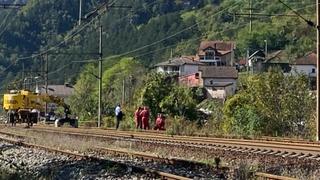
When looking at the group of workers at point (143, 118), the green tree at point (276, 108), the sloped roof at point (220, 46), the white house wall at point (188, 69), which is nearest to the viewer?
the green tree at point (276, 108)

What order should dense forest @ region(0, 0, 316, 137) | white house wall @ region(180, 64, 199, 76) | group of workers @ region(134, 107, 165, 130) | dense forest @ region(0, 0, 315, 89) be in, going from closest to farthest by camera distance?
group of workers @ region(134, 107, 165, 130) → dense forest @ region(0, 0, 316, 137) → white house wall @ region(180, 64, 199, 76) → dense forest @ region(0, 0, 315, 89)

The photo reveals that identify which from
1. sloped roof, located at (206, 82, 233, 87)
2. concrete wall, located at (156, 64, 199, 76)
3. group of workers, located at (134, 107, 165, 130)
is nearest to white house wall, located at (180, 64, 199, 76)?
concrete wall, located at (156, 64, 199, 76)

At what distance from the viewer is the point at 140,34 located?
17162cm

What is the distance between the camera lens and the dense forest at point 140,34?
14575 cm

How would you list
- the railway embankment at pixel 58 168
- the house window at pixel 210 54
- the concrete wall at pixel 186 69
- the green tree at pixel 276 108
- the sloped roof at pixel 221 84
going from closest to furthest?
the railway embankment at pixel 58 168 < the green tree at pixel 276 108 < the sloped roof at pixel 221 84 < the concrete wall at pixel 186 69 < the house window at pixel 210 54

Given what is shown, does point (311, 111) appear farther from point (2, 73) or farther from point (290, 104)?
point (2, 73)

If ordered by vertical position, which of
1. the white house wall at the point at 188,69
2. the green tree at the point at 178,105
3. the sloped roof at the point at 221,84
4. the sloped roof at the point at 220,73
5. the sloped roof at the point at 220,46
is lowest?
the green tree at the point at 178,105

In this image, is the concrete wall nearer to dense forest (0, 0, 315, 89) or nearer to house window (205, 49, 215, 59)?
dense forest (0, 0, 315, 89)

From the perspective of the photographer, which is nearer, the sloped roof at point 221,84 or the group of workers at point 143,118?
the group of workers at point 143,118

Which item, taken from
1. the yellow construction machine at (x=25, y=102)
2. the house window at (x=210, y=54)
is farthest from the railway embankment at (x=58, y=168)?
the house window at (x=210, y=54)

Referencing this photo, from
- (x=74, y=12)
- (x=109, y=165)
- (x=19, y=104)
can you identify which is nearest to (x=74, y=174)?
(x=109, y=165)

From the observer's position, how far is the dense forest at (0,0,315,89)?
145750mm

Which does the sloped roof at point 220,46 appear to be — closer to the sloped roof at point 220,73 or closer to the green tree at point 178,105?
the sloped roof at point 220,73

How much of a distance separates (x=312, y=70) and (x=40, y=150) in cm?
10400
